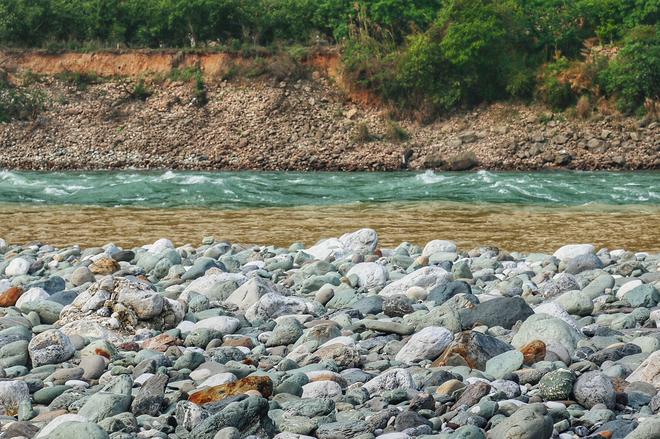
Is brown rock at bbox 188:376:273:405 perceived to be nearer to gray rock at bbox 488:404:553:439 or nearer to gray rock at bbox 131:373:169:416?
gray rock at bbox 131:373:169:416

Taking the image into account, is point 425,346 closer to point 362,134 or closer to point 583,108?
point 362,134

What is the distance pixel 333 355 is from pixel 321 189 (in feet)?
47.6

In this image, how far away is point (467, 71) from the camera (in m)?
30.5

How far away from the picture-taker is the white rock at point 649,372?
406 centimetres

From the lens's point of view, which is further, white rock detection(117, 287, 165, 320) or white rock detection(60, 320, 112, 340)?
white rock detection(117, 287, 165, 320)

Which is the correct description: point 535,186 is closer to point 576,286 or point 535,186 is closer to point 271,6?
point 576,286

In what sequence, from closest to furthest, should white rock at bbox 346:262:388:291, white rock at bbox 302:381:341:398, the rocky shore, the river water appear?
the rocky shore, white rock at bbox 302:381:341:398, white rock at bbox 346:262:388:291, the river water

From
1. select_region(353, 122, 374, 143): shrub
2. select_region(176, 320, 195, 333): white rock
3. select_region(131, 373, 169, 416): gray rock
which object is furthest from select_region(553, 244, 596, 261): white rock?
select_region(353, 122, 374, 143): shrub

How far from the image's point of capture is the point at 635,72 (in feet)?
94.0

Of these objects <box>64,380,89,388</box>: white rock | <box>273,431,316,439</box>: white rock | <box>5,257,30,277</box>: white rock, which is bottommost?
<box>5,257,30,277</box>: white rock

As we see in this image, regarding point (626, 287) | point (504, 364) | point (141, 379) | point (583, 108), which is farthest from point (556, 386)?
point (583, 108)

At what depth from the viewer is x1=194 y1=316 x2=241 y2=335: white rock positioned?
16.7 feet

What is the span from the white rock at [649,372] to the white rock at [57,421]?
7.68 ft

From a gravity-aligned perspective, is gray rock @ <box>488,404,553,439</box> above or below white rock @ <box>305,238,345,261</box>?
above
